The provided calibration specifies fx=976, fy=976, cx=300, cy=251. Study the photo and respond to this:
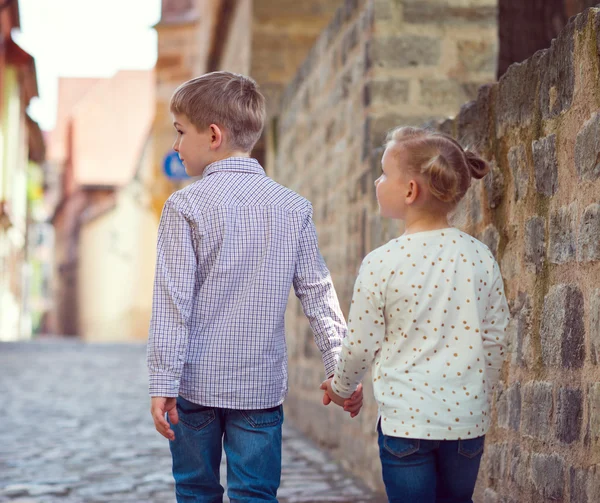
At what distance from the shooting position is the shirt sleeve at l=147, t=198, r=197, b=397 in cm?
238

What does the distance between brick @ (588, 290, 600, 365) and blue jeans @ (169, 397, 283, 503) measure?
0.81m

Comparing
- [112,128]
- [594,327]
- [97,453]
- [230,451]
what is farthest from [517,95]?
[112,128]

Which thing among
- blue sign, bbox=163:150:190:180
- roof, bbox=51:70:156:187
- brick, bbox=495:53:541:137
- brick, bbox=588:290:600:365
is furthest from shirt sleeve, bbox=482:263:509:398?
roof, bbox=51:70:156:187

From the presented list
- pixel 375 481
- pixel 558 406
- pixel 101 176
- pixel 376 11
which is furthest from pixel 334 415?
pixel 101 176

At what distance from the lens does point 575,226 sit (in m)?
2.58

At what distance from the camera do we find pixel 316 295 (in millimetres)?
2582

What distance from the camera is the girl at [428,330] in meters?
2.10

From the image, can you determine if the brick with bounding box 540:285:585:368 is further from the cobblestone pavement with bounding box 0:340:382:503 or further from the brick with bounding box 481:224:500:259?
the cobblestone pavement with bounding box 0:340:382:503

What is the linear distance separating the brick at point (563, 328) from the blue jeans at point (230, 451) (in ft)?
2.58

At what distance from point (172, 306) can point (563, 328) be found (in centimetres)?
106

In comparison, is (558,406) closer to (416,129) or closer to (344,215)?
(416,129)

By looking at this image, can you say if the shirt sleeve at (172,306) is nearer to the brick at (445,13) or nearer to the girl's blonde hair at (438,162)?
the girl's blonde hair at (438,162)

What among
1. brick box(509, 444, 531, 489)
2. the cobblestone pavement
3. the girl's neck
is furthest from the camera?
the cobblestone pavement

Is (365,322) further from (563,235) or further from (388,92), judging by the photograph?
(388,92)
